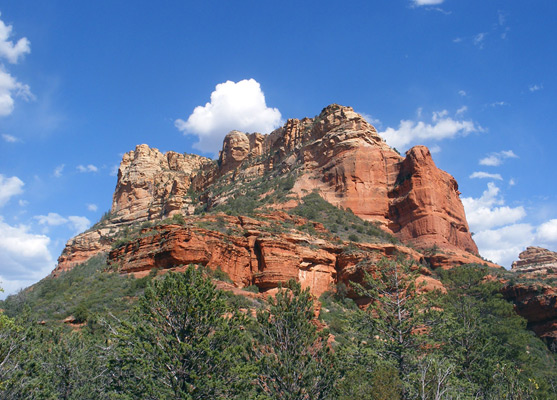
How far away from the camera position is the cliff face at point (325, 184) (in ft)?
180

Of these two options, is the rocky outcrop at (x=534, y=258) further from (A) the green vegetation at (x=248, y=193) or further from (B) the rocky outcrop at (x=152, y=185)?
(B) the rocky outcrop at (x=152, y=185)

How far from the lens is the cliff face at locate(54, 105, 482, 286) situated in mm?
54719

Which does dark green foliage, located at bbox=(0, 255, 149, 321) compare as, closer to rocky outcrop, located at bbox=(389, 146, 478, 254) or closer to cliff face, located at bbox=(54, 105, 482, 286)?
cliff face, located at bbox=(54, 105, 482, 286)

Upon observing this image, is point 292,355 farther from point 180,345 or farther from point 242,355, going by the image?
point 180,345

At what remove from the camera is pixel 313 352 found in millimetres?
15547

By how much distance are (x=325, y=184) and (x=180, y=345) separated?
164 feet

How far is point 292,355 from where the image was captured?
48.4ft

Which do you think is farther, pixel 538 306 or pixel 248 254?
pixel 538 306

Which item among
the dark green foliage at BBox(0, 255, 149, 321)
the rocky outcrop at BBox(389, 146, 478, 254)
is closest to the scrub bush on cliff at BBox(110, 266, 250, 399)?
the dark green foliage at BBox(0, 255, 149, 321)

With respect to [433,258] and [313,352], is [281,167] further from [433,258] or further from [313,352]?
[313,352]

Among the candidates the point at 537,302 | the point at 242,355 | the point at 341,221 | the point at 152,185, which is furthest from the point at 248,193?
the point at 242,355

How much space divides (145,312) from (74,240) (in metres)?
71.4

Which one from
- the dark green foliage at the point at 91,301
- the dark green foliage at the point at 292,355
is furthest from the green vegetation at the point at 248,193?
the dark green foliage at the point at 292,355

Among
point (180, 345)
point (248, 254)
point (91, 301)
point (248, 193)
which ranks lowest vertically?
point (180, 345)
